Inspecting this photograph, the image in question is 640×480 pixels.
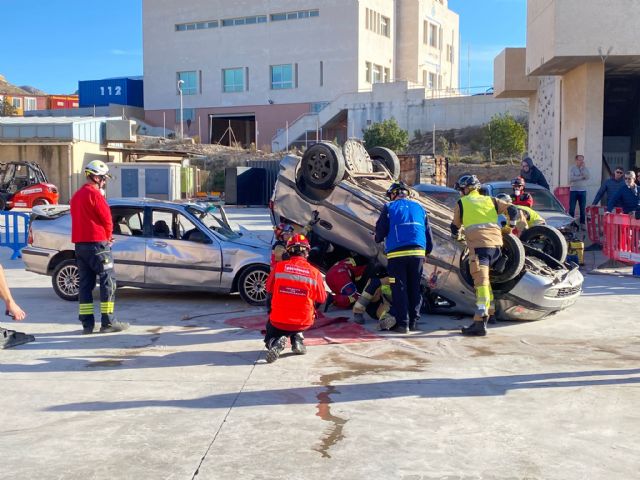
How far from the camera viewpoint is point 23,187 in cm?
3002

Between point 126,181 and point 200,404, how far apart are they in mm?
33142

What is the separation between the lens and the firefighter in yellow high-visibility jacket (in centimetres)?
836

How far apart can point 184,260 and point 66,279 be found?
1.78 metres

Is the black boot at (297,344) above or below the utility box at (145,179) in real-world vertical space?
below

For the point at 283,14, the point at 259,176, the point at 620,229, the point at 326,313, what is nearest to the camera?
the point at 326,313

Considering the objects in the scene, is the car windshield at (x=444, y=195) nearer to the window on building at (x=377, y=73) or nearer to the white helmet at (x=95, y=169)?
the white helmet at (x=95, y=169)

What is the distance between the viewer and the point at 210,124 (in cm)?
6625

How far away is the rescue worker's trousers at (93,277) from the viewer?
27.5 feet

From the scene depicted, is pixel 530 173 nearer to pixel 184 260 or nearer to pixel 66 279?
pixel 184 260

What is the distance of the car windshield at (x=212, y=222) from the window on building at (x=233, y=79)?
2172 inches

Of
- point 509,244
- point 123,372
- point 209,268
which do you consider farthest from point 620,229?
point 123,372

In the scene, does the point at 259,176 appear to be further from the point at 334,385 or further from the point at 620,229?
the point at 334,385

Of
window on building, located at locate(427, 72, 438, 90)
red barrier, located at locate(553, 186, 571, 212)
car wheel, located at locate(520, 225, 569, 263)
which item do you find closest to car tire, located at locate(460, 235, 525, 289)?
car wheel, located at locate(520, 225, 569, 263)

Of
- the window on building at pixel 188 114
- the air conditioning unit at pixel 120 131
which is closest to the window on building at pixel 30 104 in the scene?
the window on building at pixel 188 114
